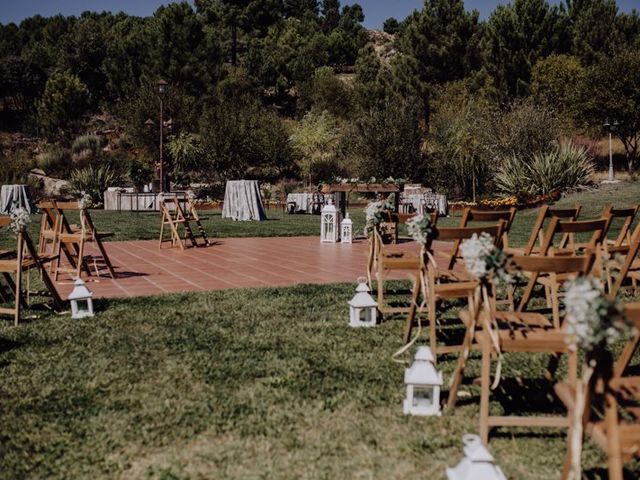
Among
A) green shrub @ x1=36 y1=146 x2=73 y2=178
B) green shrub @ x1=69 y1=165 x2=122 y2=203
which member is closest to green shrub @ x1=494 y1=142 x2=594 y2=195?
green shrub @ x1=69 y1=165 x2=122 y2=203

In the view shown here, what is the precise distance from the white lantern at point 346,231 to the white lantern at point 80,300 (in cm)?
560

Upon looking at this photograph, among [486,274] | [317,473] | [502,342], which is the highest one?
[486,274]

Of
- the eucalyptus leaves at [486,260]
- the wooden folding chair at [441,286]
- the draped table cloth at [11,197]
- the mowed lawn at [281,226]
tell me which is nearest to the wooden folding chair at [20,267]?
the wooden folding chair at [441,286]

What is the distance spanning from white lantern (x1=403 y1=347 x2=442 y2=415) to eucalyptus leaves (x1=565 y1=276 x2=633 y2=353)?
1.13m

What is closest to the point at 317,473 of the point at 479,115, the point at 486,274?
the point at 486,274

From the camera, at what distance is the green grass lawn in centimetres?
231

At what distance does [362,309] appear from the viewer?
4309 millimetres

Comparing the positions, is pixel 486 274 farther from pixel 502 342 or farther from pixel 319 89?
pixel 319 89

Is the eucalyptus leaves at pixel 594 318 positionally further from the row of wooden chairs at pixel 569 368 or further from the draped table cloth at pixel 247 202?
the draped table cloth at pixel 247 202

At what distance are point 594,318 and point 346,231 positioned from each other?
821 centimetres

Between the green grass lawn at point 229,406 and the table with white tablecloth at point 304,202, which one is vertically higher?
the table with white tablecloth at point 304,202

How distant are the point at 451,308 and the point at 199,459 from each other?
3.07m

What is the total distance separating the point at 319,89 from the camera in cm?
4344

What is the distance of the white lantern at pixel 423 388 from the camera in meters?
2.70
